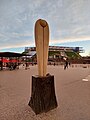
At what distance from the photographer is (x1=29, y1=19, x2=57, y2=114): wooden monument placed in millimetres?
3545

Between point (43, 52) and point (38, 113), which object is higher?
point (43, 52)

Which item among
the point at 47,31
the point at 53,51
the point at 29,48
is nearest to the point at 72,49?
the point at 53,51

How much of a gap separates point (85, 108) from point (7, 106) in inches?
71.3

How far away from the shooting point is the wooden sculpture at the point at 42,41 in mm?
3820

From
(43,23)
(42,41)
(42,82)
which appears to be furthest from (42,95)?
(43,23)

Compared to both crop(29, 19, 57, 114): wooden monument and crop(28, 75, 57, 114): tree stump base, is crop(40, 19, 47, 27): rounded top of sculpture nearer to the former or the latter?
crop(29, 19, 57, 114): wooden monument

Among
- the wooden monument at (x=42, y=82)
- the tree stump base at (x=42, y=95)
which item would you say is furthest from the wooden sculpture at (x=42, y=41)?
the tree stump base at (x=42, y=95)

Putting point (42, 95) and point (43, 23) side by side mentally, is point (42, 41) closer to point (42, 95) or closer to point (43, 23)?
point (43, 23)

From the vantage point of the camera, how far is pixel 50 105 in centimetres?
366

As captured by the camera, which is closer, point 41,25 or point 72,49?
point 41,25

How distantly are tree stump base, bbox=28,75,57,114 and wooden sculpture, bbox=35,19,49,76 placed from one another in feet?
1.07

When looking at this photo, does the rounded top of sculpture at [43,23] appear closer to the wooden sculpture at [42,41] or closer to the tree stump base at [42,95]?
the wooden sculpture at [42,41]

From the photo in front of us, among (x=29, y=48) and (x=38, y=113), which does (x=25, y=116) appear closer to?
(x=38, y=113)

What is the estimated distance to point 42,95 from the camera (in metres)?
3.54
